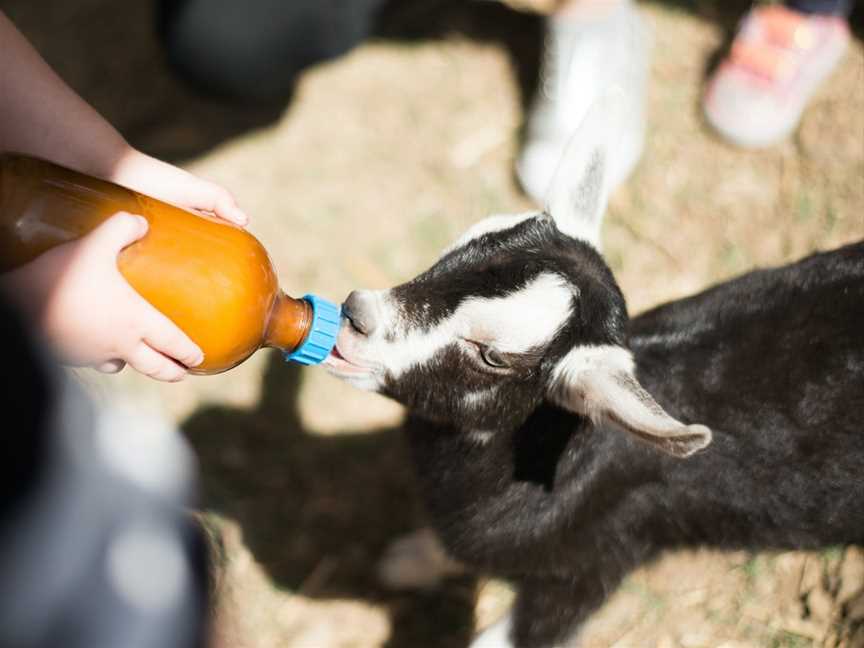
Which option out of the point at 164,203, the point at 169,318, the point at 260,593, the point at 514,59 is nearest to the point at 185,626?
the point at 169,318

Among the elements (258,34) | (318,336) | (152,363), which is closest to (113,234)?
(152,363)

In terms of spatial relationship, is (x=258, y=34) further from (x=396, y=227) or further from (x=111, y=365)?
(x=111, y=365)

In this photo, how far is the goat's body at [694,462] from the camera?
2.32 m

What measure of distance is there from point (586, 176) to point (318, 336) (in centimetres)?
89

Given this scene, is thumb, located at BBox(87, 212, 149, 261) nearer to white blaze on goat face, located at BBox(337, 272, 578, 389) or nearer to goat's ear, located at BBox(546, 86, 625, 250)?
white blaze on goat face, located at BBox(337, 272, 578, 389)

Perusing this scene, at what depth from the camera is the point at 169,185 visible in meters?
2.05

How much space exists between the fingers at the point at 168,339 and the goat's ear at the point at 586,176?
105 cm

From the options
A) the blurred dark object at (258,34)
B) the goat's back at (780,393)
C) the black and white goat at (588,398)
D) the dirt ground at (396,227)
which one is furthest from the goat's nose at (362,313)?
the blurred dark object at (258,34)

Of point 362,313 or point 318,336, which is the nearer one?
point 318,336

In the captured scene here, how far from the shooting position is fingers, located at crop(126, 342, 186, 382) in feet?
5.91

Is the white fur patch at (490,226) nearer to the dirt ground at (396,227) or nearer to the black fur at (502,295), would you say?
the black fur at (502,295)

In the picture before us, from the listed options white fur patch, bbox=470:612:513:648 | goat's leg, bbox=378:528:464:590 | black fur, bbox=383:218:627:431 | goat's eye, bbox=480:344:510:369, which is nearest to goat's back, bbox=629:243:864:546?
black fur, bbox=383:218:627:431

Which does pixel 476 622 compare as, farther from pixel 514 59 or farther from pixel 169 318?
pixel 514 59

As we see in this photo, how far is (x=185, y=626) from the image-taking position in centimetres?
165
